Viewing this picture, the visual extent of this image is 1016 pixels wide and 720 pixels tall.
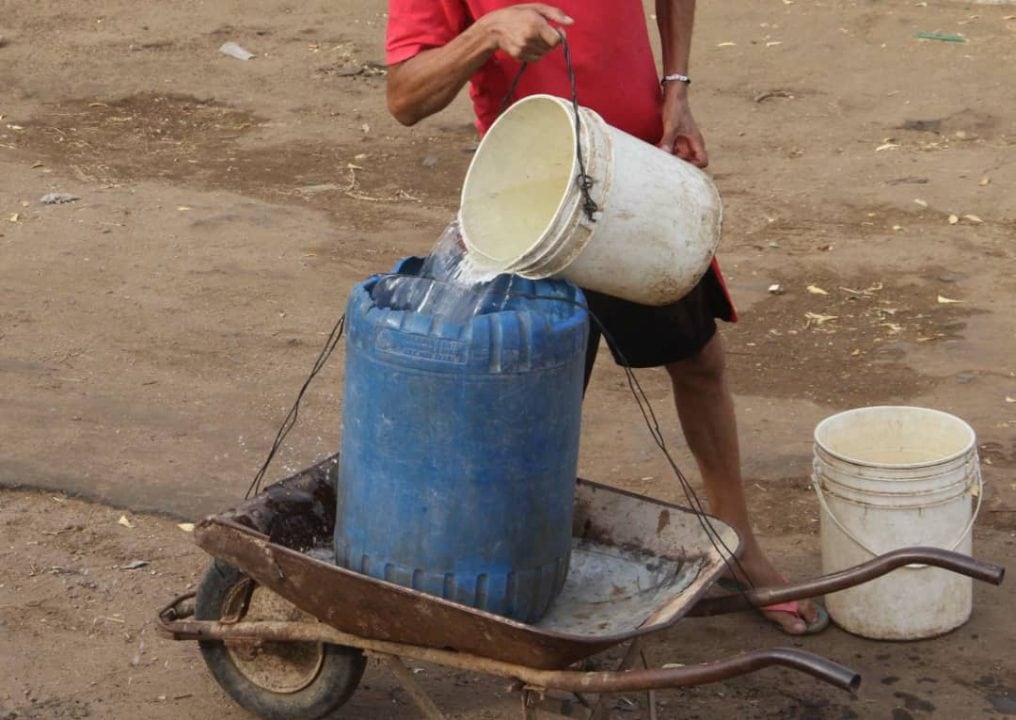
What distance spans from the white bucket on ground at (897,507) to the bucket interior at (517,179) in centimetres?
112

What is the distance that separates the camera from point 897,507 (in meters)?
4.04

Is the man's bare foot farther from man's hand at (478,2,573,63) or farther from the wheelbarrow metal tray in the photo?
man's hand at (478,2,573,63)

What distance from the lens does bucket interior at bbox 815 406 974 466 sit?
169 inches

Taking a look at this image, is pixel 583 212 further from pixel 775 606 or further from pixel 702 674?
pixel 775 606

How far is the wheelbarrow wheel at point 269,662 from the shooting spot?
12.2 feet

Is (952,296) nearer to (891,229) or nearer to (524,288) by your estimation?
(891,229)

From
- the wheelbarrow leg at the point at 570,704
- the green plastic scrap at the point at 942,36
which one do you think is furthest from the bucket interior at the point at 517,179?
the green plastic scrap at the point at 942,36

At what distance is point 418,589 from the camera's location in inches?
131

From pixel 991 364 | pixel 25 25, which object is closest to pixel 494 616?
pixel 991 364

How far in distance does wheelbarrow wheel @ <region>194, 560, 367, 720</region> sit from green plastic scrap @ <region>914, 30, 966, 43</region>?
7.11m

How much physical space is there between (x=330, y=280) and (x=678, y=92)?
307 cm

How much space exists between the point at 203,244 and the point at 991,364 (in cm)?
355

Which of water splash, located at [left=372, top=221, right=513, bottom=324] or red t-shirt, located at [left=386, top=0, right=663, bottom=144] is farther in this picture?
red t-shirt, located at [left=386, top=0, right=663, bottom=144]

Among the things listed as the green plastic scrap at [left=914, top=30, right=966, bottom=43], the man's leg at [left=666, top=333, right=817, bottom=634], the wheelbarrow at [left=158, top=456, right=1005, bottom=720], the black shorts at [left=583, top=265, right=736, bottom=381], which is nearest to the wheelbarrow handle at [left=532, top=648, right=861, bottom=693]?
the wheelbarrow at [left=158, top=456, right=1005, bottom=720]
